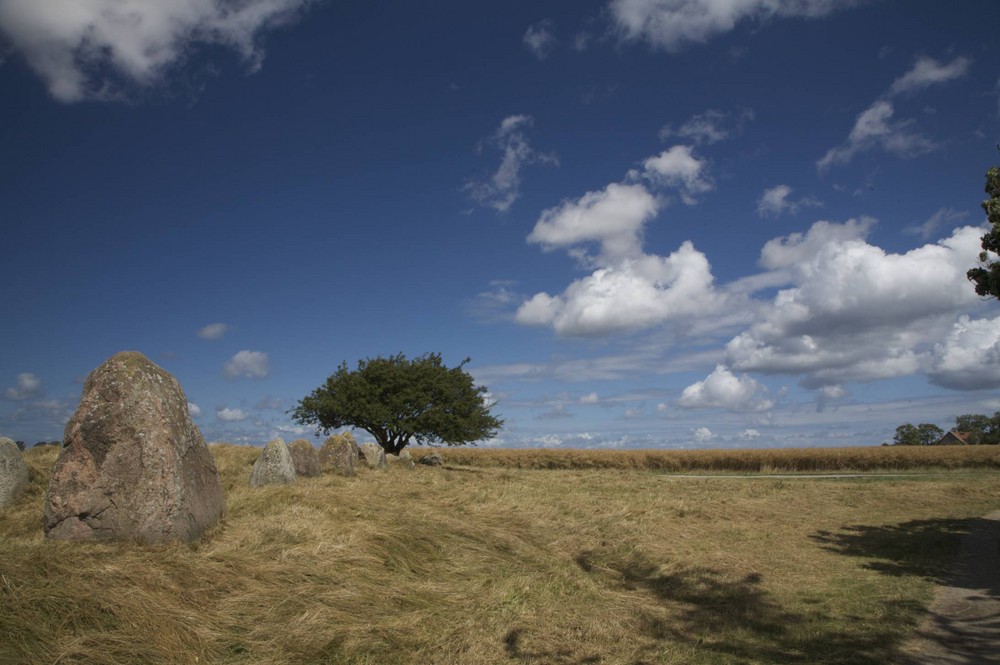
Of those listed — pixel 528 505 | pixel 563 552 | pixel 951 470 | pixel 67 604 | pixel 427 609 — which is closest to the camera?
pixel 67 604

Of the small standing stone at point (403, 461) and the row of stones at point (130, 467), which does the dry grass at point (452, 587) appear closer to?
the row of stones at point (130, 467)

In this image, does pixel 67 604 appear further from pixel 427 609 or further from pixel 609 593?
pixel 609 593

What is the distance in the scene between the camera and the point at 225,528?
852cm

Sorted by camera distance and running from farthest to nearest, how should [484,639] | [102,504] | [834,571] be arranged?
[834,571], [102,504], [484,639]

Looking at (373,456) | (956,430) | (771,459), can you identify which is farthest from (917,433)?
(373,456)

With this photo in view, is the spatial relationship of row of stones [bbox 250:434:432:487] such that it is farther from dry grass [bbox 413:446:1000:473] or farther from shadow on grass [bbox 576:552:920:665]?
dry grass [bbox 413:446:1000:473]

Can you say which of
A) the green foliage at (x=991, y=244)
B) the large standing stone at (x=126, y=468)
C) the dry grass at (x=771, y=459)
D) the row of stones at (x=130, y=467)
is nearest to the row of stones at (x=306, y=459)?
the row of stones at (x=130, y=467)

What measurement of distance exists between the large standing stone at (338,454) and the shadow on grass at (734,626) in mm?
10623

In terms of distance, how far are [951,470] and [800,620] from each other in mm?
34377

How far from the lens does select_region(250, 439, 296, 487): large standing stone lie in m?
13.5

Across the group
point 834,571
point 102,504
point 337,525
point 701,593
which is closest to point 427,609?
point 337,525

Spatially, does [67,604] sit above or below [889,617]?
above

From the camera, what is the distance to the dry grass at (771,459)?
34.1 meters

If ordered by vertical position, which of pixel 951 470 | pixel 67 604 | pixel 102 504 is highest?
pixel 102 504
